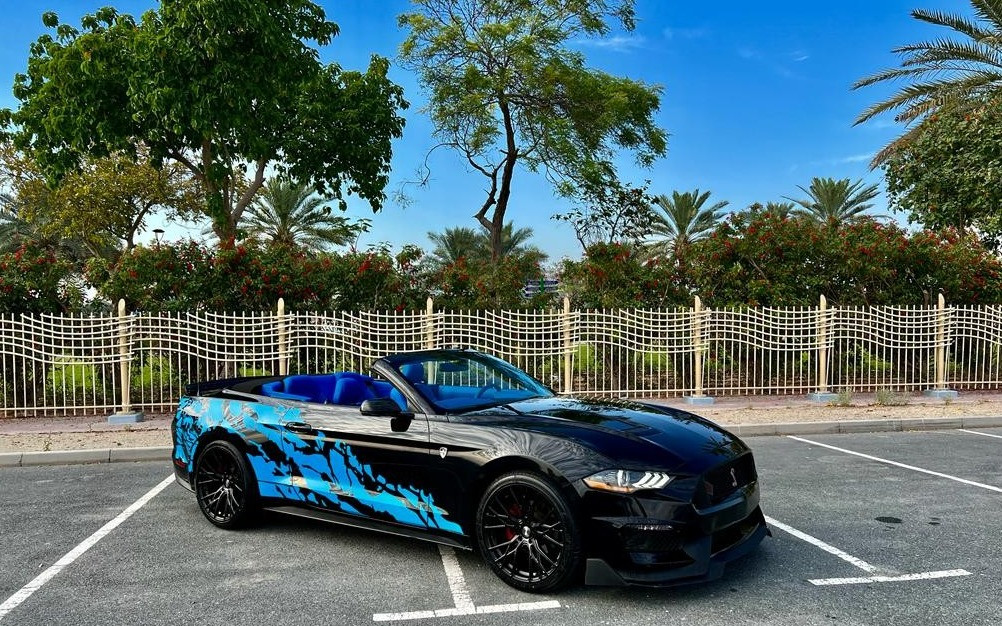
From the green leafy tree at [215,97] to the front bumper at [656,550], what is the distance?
52.7ft

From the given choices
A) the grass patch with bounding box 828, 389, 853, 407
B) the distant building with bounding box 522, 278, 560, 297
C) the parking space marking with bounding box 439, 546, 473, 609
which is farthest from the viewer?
the distant building with bounding box 522, 278, 560, 297

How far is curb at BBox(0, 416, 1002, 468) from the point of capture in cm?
844

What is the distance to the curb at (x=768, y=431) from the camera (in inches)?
332

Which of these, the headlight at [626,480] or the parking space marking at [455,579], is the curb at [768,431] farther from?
the headlight at [626,480]

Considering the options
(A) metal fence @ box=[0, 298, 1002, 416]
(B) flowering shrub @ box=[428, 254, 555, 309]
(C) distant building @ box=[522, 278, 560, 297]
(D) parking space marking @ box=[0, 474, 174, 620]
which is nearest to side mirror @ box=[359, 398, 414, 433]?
(D) parking space marking @ box=[0, 474, 174, 620]

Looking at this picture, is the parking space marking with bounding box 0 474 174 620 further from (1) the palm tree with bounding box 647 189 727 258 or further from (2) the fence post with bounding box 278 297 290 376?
(1) the palm tree with bounding box 647 189 727 258

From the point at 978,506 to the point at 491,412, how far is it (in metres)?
4.31

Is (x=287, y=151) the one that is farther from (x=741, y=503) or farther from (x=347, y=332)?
(x=741, y=503)

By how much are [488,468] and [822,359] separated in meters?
11.1

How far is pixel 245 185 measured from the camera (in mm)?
32031

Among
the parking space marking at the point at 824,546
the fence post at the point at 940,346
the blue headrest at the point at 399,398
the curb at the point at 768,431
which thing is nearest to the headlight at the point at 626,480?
the blue headrest at the point at 399,398

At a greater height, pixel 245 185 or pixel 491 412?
pixel 245 185

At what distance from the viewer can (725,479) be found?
153 inches

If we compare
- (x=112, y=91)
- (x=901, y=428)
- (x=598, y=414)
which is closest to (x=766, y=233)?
(x=901, y=428)
